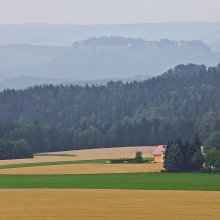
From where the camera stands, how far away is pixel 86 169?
92.0 m

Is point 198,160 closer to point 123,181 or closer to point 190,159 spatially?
point 190,159

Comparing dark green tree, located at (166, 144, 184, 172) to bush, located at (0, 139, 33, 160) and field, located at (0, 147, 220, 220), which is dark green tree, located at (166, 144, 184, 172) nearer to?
field, located at (0, 147, 220, 220)

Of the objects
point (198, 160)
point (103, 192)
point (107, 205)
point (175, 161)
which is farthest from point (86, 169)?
point (107, 205)

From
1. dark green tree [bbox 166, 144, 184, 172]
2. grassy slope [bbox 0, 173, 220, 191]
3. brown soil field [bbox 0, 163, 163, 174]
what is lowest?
grassy slope [bbox 0, 173, 220, 191]

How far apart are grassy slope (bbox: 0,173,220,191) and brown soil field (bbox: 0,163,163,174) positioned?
4.08 metres

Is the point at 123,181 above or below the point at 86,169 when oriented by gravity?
below

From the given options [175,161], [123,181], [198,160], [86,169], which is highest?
[198,160]

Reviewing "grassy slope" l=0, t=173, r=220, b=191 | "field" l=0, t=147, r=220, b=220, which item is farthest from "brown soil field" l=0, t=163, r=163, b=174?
"grassy slope" l=0, t=173, r=220, b=191

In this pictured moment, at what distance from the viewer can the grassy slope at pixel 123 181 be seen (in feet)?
243

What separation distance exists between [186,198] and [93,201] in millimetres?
5135

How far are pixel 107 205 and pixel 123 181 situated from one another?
19.1 meters

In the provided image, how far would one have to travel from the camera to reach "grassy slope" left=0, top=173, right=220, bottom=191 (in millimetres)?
74000

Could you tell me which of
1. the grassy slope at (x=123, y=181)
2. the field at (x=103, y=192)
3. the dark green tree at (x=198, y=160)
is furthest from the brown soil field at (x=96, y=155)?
the grassy slope at (x=123, y=181)

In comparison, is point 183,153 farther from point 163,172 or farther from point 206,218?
point 206,218
